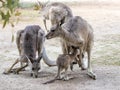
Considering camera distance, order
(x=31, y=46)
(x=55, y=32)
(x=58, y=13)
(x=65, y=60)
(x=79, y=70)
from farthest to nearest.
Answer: (x=58, y=13) → (x=79, y=70) → (x=31, y=46) → (x=65, y=60) → (x=55, y=32)

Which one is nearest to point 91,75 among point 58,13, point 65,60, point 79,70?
point 79,70

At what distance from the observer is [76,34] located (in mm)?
4438

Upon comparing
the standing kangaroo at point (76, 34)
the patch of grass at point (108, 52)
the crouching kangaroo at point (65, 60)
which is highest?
the standing kangaroo at point (76, 34)

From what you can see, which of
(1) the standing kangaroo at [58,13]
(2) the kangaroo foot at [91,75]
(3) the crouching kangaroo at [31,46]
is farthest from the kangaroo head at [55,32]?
(1) the standing kangaroo at [58,13]

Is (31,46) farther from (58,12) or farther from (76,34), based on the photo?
(58,12)

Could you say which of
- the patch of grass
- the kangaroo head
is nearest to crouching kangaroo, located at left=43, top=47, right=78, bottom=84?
the kangaroo head

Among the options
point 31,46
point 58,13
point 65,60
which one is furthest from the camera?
point 58,13

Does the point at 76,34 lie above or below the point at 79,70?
above

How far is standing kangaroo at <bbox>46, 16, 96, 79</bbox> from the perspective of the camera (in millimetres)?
4285

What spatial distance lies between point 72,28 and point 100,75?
0.93 m

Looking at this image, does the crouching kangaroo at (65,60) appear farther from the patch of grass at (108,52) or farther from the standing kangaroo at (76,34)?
the patch of grass at (108,52)

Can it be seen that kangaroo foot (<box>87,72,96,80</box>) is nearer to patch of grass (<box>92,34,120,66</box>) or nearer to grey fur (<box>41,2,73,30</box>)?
patch of grass (<box>92,34,120,66</box>)

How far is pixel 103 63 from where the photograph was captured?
598 cm

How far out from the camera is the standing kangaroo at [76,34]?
4.29m
